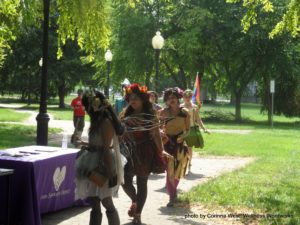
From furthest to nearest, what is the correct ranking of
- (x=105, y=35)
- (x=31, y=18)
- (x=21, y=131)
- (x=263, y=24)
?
(x=263, y=24)
(x=21, y=131)
(x=31, y=18)
(x=105, y=35)

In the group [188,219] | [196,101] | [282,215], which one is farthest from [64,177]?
[196,101]

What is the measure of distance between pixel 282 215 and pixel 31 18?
8.88 m

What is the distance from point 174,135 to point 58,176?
1984 millimetres

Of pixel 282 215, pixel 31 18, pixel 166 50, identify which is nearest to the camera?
pixel 282 215

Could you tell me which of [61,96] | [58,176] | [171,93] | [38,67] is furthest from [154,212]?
[61,96]

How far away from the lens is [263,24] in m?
33.4

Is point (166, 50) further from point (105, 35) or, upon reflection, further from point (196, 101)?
point (105, 35)

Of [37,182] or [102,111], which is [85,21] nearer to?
[37,182]

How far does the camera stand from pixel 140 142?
23.0 feet

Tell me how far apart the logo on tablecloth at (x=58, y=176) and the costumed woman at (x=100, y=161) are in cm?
168

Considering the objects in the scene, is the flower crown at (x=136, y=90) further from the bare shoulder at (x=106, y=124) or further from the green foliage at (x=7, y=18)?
the green foliage at (x=7, y=18)

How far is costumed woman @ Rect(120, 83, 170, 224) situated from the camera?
22.6 ft

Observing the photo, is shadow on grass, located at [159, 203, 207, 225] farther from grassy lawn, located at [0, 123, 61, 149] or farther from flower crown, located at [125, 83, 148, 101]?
grassy lawn, located at [0, 123, 61, 149]

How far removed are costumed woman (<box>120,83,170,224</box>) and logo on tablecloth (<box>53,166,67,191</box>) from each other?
A: 100cm
